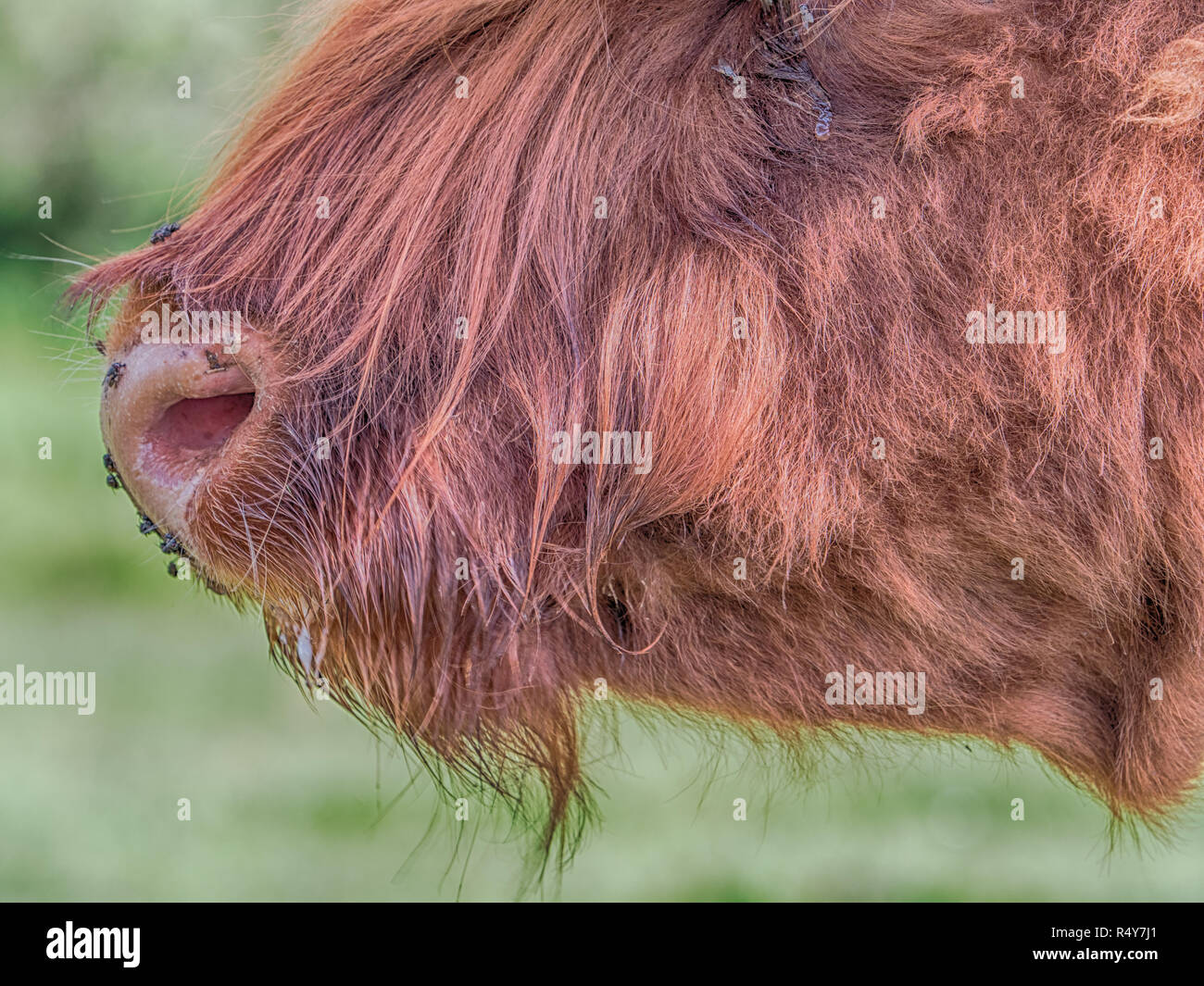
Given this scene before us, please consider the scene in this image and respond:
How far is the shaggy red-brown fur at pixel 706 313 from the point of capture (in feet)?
2.79

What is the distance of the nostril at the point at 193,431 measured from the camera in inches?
33.9

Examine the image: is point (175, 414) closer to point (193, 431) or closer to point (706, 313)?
point (193, 431)

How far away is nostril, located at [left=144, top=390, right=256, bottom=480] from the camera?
0.86m

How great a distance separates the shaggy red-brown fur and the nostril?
34mm

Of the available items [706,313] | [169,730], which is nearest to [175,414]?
[706,313]

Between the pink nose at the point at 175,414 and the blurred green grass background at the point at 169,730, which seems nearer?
the pink nose at the point at 175,414

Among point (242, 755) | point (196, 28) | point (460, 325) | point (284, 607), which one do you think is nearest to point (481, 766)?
point (284, 607)

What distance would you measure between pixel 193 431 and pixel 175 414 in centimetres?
2

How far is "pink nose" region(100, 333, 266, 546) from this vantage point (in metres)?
0.85

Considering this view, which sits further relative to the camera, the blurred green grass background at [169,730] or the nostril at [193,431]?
the blurred green grass background at [169,730]

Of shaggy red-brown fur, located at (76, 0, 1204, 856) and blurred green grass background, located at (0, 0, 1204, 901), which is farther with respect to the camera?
blurred green grass background, located at (0, 0, 1204, 901)

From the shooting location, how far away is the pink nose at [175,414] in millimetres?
846

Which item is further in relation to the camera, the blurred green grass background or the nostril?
the blurred green grass background

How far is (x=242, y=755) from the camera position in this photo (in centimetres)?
241
